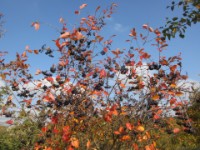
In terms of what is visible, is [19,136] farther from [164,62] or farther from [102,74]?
[164,62]

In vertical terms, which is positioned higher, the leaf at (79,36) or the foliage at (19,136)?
the leaf at (79,36)

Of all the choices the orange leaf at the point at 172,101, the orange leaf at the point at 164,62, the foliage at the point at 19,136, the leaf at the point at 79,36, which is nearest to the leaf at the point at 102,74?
the leaf at the point at 79,36

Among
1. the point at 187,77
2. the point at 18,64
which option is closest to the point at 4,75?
the point at 18,64

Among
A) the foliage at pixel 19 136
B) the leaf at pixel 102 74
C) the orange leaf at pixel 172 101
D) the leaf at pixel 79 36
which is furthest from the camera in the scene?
the foliage at pixel 19 136

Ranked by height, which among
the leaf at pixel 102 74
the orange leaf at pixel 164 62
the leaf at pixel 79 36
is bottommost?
the leaf at pixel 102 74

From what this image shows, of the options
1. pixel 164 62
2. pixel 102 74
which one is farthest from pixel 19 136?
pixel 164 62

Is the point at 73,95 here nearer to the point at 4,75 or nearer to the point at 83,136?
the point at 83,136

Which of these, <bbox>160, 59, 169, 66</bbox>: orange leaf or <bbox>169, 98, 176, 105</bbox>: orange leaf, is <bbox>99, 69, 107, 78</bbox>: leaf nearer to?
<bbox>160, 59, 169, 66</bbox>: orange leaf

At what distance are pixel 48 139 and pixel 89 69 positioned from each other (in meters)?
1.38

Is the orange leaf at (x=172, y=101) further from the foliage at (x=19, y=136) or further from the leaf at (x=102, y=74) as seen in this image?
the foliage at (x=19, y=136)

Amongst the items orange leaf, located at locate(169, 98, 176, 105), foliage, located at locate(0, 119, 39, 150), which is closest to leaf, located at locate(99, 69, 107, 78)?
orange leaf, located at locate(169, 98, 176, 105)

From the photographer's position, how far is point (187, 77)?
6.00m

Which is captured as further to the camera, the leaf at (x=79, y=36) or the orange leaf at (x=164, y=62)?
the orange leaf at (x=164, y=62)

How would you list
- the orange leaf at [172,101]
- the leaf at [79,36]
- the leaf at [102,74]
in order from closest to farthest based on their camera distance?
the leaf at [79,36] → the leaf at [102,74] → the orange leaf at [172,101]
